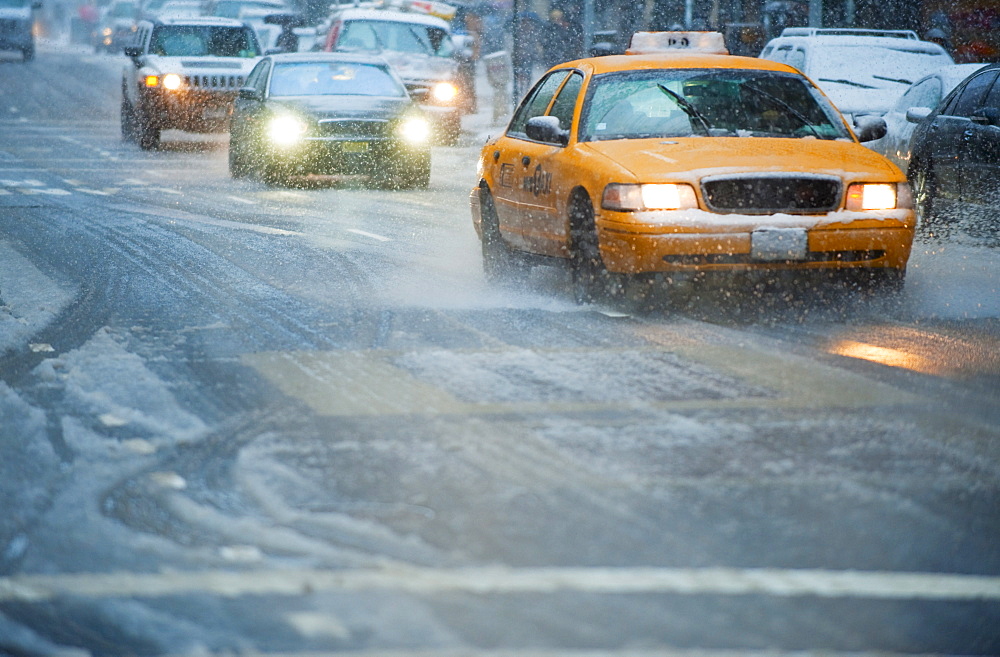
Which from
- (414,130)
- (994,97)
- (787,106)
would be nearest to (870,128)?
(787,106)

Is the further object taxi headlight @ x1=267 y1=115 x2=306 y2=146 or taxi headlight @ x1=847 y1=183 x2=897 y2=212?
taxi headlight @ x1=267 y1=115 x2=306 y2=146

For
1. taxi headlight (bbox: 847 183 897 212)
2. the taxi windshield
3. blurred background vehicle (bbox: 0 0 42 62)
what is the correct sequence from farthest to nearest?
blurred background vehicle (bbox: 0 0 42 62) < the taxi windshield < taxi headlight (bbox: 847 183 897 212)

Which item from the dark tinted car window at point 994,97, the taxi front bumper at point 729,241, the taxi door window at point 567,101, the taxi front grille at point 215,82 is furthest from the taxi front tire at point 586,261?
the taxi front grille at point 215,82

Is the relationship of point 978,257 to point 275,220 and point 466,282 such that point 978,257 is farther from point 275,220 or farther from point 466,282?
point 275,220

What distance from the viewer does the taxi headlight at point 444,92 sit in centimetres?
2555

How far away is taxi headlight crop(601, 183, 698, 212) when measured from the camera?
871 centimetres

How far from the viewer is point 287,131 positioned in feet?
58.6

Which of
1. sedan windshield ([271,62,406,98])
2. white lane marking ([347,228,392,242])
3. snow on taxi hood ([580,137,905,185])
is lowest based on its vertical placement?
white lane marking ([347,228,392,242])

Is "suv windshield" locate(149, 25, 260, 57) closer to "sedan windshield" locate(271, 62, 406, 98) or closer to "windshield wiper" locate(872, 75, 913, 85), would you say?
"sedan windshield" locate(271, 62, 406, 98)

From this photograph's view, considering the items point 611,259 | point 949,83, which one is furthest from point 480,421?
point 949,83

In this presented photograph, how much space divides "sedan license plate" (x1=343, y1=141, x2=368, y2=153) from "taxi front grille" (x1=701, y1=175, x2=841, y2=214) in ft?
31.8

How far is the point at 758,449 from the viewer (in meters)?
5.56

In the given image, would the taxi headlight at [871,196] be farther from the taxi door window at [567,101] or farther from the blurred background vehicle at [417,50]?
the blurred background vehicle at [417,50]

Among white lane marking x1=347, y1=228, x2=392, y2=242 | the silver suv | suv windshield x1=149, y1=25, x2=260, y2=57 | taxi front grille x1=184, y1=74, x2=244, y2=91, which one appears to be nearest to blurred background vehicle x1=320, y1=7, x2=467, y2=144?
suv windshield x1=149, y1=25, x2=260, y2=57
